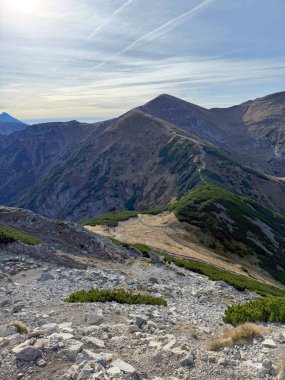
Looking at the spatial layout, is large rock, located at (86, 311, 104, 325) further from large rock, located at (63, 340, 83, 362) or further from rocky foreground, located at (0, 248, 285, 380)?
large rock, located at (63, 340, 83, 362)

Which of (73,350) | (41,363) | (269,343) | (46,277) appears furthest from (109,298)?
(269,343)

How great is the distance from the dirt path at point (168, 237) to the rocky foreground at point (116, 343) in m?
36.2

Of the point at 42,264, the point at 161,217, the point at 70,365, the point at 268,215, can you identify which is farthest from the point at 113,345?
the point at 268,215

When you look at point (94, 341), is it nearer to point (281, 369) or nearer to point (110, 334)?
point (110, 334)

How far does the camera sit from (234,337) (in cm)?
1384

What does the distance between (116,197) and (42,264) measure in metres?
166

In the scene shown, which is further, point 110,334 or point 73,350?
point 110,334

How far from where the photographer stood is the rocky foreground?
11461 mm

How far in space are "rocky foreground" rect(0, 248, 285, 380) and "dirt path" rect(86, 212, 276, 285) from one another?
3616cm

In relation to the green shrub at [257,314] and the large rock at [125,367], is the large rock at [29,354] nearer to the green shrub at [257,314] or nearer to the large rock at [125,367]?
the large rock at [125,367]

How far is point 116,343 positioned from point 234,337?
411cm

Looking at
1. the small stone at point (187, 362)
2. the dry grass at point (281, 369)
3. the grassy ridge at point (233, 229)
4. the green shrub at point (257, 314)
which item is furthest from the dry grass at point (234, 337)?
the grassy ridge at point (233, 229)

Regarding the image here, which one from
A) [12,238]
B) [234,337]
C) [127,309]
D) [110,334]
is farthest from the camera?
[12,238]

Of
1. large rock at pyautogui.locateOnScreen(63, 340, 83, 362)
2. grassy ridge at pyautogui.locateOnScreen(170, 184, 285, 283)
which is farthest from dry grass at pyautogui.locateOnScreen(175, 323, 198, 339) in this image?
grassy ridge at pyautogui.locateOnScreen(170, 184, 285, 283)
